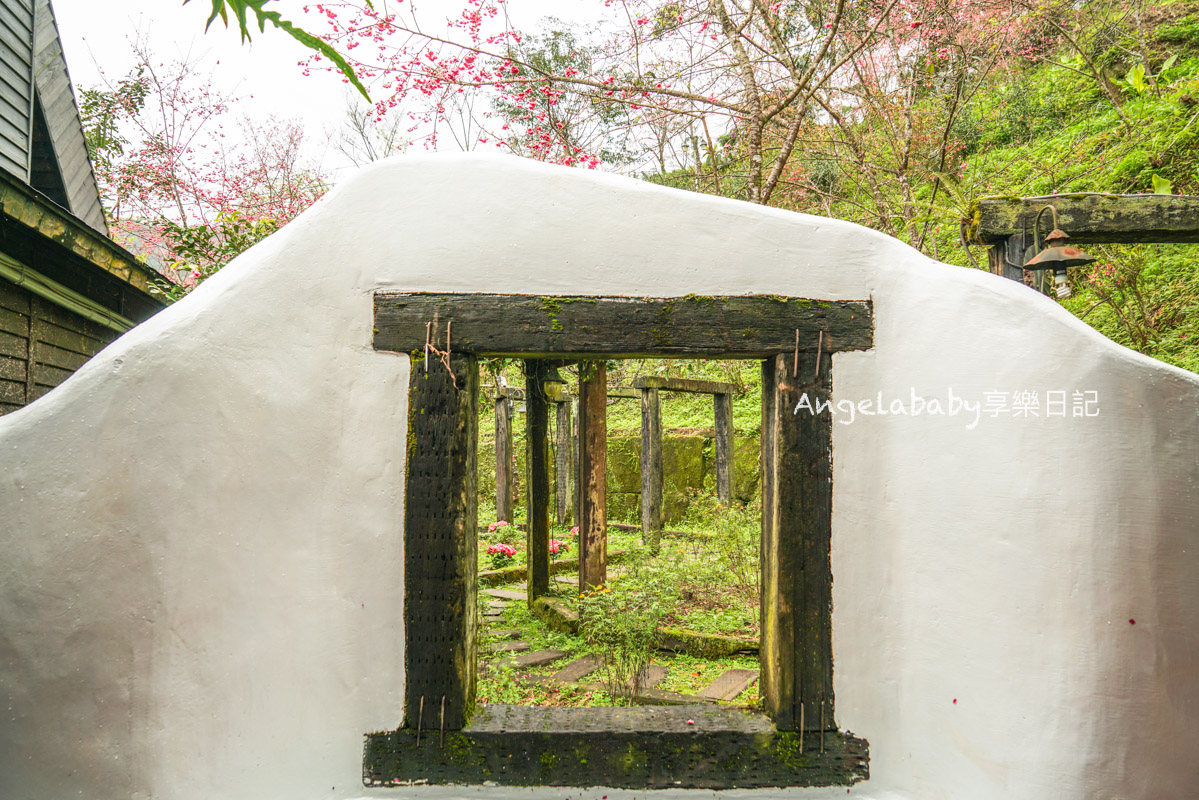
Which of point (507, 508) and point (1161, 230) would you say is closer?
point (1161, 230)

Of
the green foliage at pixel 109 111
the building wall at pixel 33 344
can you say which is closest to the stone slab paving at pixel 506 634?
the building wall at pixel 33 344

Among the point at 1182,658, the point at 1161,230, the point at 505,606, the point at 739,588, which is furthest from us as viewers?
the point at 505,606

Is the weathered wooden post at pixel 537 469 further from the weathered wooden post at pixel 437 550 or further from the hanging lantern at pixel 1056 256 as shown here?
the hanging lantern at pixel 1056 256

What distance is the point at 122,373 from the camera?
2344 mm

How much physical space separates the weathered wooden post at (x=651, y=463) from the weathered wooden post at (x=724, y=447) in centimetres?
120

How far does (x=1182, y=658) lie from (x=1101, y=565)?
0.41 meters

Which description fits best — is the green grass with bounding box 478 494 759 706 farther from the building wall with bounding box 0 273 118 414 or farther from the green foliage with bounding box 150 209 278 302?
the green foliage with bounding box 150 209 278 302

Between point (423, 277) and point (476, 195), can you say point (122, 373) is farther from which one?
point (476, 195)

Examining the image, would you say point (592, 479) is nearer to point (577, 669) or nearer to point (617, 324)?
point (577, 669)

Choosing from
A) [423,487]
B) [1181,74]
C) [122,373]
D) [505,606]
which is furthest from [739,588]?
[1181,74]

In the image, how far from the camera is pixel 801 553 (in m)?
2.59

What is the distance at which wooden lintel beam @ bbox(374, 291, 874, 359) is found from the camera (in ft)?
8.43

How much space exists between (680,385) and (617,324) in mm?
6527

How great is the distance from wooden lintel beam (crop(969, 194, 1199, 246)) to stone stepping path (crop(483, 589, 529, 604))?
208 inches
